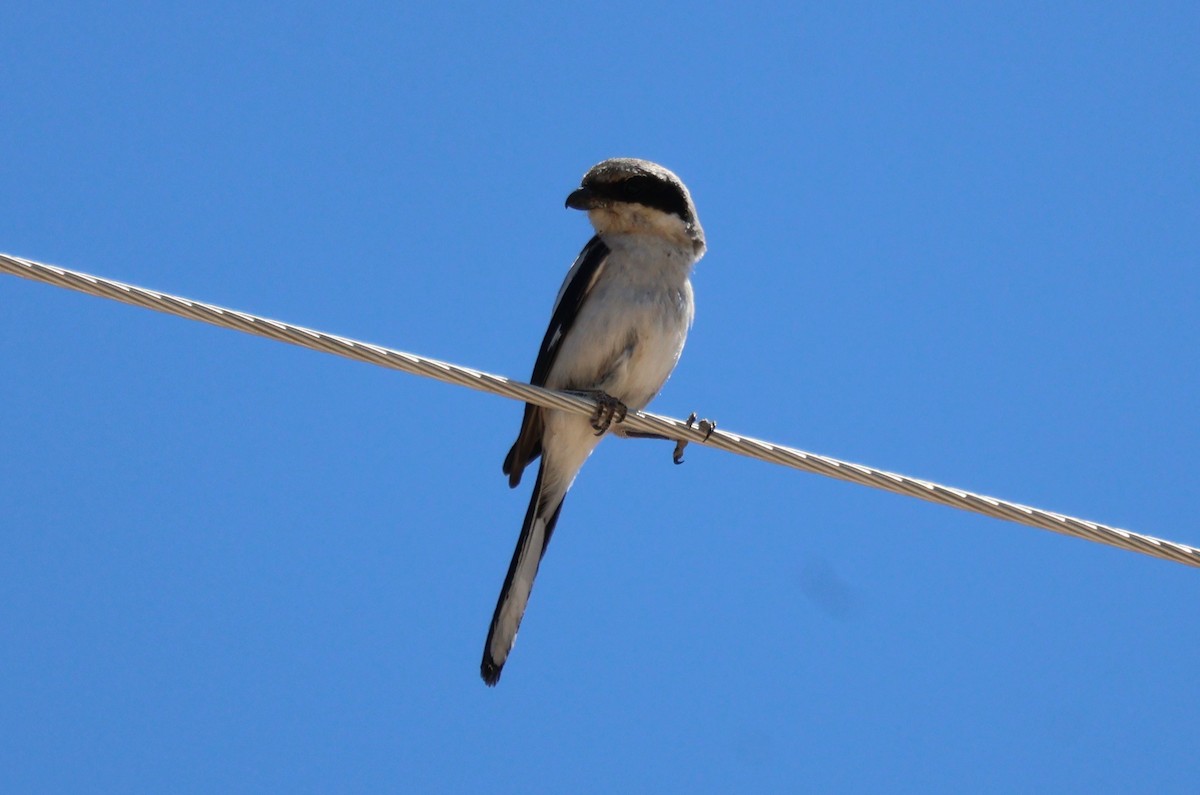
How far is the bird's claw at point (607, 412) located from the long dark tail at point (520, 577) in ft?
2.14

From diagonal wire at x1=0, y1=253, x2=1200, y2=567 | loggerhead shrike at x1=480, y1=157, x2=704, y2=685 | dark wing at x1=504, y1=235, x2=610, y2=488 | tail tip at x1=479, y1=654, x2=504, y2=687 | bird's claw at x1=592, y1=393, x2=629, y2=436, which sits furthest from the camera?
dark wing at x1=504, y1=235, x2=610, y2=488

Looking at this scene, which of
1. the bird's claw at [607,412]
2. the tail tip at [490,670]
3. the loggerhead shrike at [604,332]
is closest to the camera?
the bird's claw at [607,412]

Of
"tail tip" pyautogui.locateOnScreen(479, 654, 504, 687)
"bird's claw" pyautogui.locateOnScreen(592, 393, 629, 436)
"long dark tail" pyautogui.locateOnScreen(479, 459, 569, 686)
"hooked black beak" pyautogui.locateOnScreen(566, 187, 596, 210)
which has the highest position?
"hooked black beak" pyautogui.locateOnScreen(566, 187, 596, 210)

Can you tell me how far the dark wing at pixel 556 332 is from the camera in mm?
6590

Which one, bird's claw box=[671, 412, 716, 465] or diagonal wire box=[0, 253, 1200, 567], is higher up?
bird's claw box=[671, 412, 716, 465]

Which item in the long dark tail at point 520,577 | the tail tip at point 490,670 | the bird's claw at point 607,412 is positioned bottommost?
the tail tip at point 490,670

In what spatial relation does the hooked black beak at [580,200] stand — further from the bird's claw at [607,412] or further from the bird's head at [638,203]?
the bird's claw at [607,412]

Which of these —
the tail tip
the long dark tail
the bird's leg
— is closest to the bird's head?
the bird's leg

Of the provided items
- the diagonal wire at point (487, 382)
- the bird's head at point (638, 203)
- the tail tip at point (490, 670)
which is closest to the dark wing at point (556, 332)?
the bird's head at point (638, 203)

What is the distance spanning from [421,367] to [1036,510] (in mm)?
1893

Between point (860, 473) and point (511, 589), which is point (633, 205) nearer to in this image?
point (511, 589)

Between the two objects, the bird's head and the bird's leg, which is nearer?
the bird's leg

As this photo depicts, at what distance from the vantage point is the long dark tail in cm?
629

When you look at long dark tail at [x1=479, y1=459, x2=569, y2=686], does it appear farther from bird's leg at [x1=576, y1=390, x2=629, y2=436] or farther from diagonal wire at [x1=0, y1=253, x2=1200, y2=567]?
diagonal wire at [x1=0, y1=253, x2=1200, y2=567]
